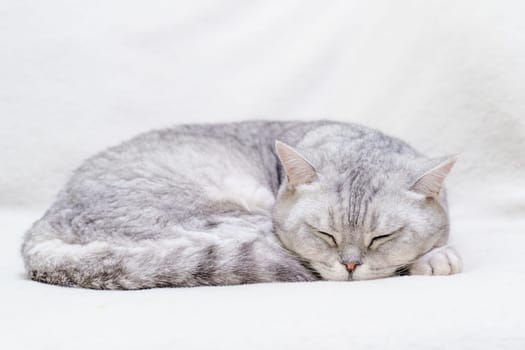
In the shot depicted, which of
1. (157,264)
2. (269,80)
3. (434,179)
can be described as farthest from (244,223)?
(269,80)

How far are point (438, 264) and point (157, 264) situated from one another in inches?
28.7

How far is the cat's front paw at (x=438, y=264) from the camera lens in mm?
1847

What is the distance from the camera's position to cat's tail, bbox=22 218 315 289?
1.74 metres

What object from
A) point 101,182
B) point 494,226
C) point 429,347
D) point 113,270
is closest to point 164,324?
point 113,270

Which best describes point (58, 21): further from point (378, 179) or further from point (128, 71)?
point (378, 179)

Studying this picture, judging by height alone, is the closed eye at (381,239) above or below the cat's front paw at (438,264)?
above

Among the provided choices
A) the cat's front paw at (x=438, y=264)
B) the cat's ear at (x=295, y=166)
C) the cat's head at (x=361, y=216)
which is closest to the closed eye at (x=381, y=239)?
the cat's head at (x=361, y=216)

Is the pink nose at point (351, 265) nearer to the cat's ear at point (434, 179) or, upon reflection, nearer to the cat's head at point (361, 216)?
the cat's head at point (361, 216)

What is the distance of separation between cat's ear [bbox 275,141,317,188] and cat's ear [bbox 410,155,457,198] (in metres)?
0.29

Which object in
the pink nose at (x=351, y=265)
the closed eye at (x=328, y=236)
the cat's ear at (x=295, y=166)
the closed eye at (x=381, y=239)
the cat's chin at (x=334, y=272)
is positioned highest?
the cat's ear at (x=295, y=166)

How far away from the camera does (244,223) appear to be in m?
2.01

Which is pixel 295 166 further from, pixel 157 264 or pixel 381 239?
pixel 157 264

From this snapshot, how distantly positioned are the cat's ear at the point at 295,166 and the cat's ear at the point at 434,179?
0.94ft

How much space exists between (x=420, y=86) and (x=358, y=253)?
135cm
